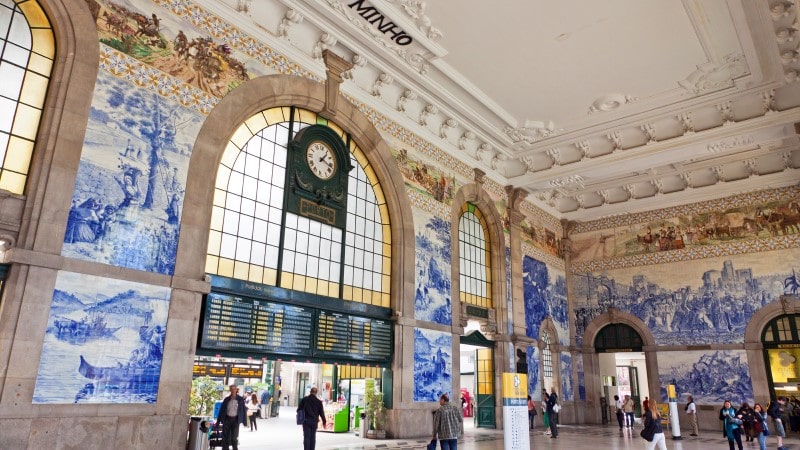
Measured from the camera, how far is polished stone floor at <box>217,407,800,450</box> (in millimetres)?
11406

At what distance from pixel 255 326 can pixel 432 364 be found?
552 centimetres

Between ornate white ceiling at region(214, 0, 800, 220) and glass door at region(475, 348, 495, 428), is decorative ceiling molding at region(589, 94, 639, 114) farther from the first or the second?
glass door at region(475, 348, 495, 428)

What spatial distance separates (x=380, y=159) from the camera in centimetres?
1391

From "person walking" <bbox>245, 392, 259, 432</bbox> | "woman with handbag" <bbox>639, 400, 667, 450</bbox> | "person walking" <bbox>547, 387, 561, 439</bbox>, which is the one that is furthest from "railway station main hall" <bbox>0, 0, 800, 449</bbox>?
"woman with handbag" <bbox>639, 400, 667, 450</bbox>

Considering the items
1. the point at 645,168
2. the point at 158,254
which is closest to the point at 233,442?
the point at 158,254

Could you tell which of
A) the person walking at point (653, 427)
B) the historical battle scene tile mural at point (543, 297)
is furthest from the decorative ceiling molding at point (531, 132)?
the person walking at point (653, 427)

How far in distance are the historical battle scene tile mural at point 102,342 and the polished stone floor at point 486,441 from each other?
3498 millimetres

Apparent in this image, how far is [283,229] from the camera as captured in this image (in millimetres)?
11211

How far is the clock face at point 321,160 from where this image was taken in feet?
40.1

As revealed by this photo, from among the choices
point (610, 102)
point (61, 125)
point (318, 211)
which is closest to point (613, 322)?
point (610, 102)

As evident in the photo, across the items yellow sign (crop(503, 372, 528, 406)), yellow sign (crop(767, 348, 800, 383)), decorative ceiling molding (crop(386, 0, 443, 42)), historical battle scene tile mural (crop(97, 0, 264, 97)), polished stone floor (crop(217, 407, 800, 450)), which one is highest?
decorative ceiling molding (crop(386, 0, 443, 42))

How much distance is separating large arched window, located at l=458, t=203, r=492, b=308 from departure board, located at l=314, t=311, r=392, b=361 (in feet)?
13.0

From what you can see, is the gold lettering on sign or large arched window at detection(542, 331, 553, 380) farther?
large arched window at detection(542, 331, 553, 380)

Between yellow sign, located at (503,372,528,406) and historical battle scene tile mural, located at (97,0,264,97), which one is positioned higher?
historical battle scene tile mural, located at (97,0,264,97)
